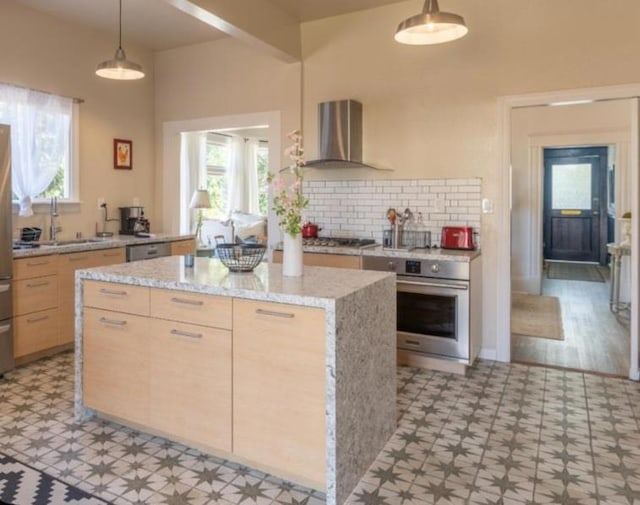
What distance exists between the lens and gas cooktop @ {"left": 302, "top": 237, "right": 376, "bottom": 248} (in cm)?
422

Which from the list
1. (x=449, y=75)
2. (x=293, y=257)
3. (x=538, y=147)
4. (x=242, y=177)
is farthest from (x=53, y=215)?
(x=538, y=147)

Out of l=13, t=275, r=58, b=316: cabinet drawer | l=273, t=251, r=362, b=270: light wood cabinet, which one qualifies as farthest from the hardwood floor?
l=13, t=275, r=58, b=316: cabinet drawer

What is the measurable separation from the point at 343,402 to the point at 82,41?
449 centimetres

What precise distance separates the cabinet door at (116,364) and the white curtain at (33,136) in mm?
2161

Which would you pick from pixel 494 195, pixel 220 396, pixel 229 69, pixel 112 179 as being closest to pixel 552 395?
pixel 494 195

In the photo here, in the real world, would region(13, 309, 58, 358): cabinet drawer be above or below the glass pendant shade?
below

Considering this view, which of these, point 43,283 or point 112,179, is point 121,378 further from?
point 112,179

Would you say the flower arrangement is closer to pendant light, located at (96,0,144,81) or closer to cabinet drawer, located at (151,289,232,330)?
cabinet drawer, located at (151,289,232,330)

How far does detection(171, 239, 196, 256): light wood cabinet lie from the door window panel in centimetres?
752

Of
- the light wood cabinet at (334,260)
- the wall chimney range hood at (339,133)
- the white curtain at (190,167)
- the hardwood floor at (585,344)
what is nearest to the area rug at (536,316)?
the hardwood floor at (585,344)

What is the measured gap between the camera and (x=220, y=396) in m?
2.32

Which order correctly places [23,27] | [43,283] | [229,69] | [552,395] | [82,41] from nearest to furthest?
[552,395], [43,283], [23,27], [82,41], [229,69]

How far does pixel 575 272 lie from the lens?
28.8ft

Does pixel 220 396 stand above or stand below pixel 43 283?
below
